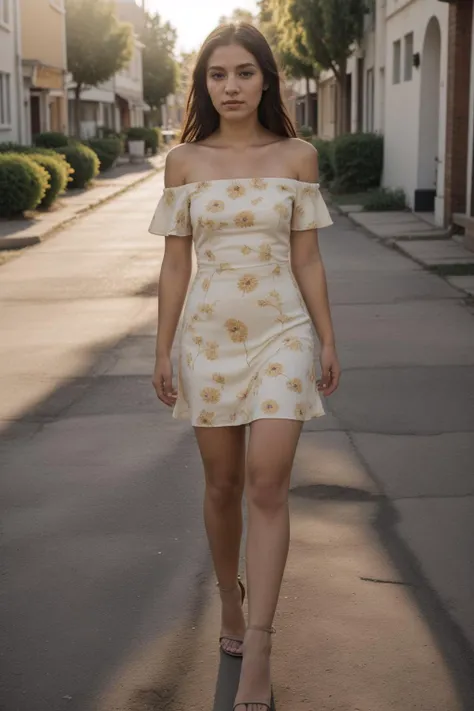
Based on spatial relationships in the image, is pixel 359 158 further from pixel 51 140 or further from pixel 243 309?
pixel 243 309

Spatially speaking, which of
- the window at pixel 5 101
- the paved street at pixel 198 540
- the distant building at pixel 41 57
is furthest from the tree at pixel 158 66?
the paved street at pixel 198 540

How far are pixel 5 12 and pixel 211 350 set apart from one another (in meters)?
30.9

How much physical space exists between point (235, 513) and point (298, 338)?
60cm

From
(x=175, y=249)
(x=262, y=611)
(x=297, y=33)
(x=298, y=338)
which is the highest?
(x=297, y=33)

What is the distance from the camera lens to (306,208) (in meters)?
3.57

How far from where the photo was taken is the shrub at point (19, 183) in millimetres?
20344

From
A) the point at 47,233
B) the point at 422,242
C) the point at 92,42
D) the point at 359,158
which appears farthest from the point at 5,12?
the point at 422,242

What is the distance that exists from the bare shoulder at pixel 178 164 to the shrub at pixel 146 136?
186ft

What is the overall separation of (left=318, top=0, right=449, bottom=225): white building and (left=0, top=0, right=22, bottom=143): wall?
988 cm

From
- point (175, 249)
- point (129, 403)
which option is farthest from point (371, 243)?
point (175, 249)

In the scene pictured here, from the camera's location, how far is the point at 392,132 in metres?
25.1

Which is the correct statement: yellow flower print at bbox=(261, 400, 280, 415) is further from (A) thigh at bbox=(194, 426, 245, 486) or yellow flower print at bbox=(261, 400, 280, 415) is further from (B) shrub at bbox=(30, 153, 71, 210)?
(B) shrub at bbox=(30, 153, 71, 210)

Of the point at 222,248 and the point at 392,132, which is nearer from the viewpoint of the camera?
the point at 222,248

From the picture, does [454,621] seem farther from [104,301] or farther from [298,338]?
[104,301]
